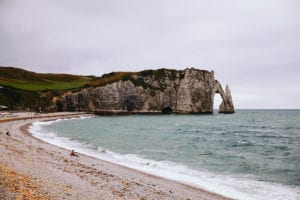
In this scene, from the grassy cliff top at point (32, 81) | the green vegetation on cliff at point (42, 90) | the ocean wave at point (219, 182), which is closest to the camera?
the ocean wave at point (219, 182)

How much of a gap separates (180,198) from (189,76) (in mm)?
128443

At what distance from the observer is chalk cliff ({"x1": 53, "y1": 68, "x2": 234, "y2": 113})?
13125cm

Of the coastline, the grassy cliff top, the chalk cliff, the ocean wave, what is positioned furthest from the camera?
the grassy cliff top

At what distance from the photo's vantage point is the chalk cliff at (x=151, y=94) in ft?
431

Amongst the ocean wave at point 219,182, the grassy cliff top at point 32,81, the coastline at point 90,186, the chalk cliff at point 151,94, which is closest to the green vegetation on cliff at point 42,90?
the grassy cliff top at point 32,81

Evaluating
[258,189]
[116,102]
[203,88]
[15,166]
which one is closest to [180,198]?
[258,189]

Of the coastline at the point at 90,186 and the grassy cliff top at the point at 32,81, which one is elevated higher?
the grassy cliff top at the point at 32,81

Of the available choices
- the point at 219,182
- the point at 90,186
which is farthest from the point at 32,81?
the point at 90,186

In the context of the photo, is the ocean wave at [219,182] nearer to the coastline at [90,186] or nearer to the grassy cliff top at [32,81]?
the coastline at [90,186]

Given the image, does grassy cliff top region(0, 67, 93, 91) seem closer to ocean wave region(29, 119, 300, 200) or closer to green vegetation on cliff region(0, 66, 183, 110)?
green vegetation on cliff region(0, 66, 183, 110)

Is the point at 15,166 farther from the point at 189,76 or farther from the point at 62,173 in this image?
the point at 189,76

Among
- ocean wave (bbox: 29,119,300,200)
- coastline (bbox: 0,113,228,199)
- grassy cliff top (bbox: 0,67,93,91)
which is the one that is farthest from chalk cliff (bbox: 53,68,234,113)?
coastline (bbox: 0,113,228,199)

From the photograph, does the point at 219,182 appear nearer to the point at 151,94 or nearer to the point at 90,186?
the point at 90,186

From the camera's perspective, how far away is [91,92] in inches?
5143
